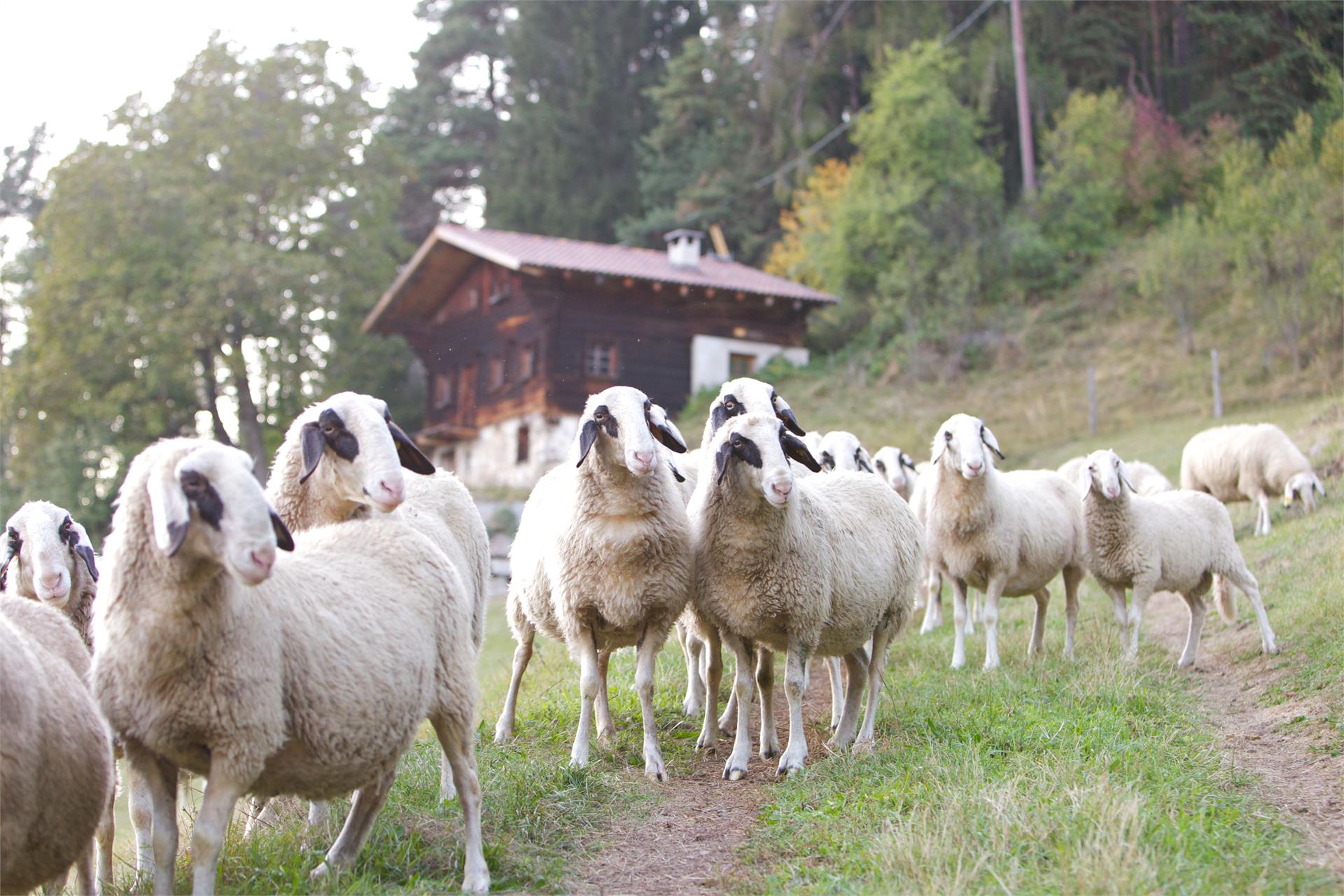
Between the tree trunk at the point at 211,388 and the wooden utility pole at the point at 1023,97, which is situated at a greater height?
the wooden utility pole at the point at 1023,97

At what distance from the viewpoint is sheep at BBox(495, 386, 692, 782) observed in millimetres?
7020

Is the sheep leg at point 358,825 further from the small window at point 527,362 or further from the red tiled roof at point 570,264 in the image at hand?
the small window at point 527,362

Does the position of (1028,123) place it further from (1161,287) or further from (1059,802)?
(1059,802)

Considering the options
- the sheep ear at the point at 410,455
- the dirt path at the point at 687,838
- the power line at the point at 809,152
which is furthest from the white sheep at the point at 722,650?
the power line at the point at 809,152

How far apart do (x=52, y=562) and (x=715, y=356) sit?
27.0 meters

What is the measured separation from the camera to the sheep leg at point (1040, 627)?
35.3 feet

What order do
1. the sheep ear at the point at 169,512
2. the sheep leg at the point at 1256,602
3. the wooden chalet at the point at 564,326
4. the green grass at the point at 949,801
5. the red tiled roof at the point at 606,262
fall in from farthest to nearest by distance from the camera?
the wooden chalet at the point at 564,326 → the red tiled roof at the point at 606,262 → the sheep leg at the point at 1256,602 → the green grass at the point at 949,801 → the sheep ear at the point at 169,512

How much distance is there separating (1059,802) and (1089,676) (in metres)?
3.60

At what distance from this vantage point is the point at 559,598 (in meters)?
7.32

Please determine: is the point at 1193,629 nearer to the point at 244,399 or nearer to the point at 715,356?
the point at 715,356

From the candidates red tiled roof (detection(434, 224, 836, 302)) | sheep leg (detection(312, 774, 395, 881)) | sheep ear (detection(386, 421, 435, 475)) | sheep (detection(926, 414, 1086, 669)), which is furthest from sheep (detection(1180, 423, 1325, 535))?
red tiled roof (detection(434, 224, 836, 302))

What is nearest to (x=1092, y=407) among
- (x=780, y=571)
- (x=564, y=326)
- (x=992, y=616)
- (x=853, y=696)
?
(x=564, y=326)

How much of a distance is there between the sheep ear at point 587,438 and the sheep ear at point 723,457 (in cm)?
72

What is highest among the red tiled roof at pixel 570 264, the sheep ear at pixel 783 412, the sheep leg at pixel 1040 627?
the red tiled roof at pixel 570 264
